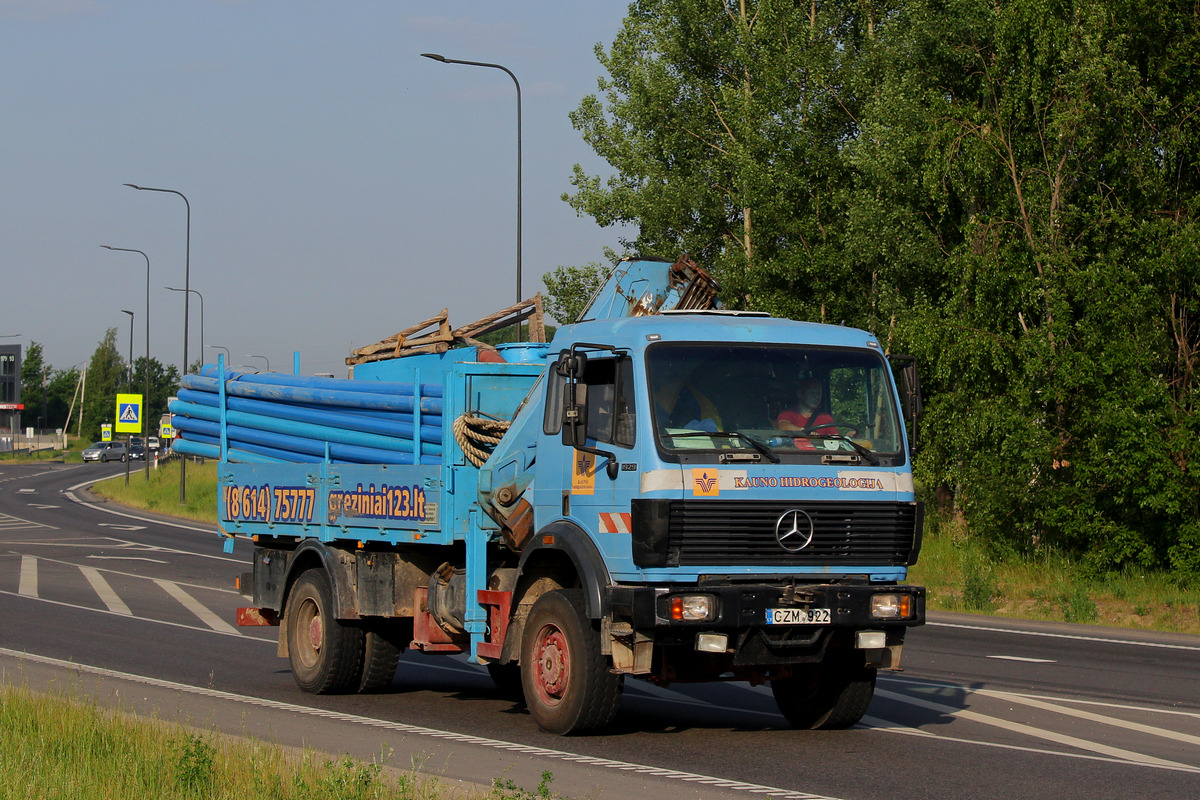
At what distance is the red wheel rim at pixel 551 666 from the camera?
30.7 ft

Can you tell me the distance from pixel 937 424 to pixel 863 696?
584 inches

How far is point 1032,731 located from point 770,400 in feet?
10.6

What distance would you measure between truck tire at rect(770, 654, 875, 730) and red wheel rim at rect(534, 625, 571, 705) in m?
1.66

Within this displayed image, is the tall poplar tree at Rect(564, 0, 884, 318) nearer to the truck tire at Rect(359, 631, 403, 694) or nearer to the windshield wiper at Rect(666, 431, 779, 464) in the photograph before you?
the truck tire at Rect(359, 631, 403, 694)

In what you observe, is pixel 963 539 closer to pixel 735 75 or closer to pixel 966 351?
pixel 966 351

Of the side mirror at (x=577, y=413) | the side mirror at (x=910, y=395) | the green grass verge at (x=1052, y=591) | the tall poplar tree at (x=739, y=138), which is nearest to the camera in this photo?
the side mirror at (x=577, y=413)

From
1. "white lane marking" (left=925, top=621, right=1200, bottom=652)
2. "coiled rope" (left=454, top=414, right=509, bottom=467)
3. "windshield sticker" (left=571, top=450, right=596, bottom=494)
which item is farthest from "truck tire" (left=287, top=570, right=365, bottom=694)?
"white lane marking" (left=925, top=621, right=1200, bottom=652)

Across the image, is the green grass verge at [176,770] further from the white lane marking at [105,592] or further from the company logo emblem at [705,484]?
the white lane marking at [105,592]

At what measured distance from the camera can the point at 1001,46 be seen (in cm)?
2428

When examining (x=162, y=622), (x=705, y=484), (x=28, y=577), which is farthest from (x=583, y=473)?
(x=28, y=577)

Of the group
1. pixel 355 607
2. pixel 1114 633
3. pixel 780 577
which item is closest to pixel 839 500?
pixel 780 577

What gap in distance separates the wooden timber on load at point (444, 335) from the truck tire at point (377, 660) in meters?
2.46

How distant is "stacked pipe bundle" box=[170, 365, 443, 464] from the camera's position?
11.3 m

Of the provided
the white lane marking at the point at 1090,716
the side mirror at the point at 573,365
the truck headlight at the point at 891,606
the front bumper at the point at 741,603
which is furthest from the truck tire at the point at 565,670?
the white lane marking at the point at 1090,716
